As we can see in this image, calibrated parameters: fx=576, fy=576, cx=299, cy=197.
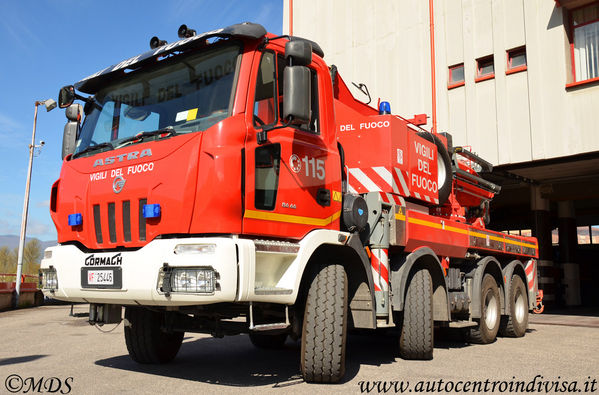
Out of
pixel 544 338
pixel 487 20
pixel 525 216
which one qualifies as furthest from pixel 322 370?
pixel 525 216

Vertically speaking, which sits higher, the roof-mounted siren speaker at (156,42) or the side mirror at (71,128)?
the roof-mounted siren speaker at (156,42)

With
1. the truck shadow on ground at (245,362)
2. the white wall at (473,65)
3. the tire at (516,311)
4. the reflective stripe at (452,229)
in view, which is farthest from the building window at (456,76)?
the truck shadow on ground at (245,362)

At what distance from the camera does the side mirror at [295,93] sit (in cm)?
450

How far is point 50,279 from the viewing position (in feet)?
17.6

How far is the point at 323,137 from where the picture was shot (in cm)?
553

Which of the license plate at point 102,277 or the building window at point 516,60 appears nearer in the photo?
the license plate at point 102,277

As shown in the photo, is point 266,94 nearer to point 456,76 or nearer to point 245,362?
point 245,362

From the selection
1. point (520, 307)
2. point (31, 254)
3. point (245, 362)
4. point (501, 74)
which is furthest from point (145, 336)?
point (31, 254)

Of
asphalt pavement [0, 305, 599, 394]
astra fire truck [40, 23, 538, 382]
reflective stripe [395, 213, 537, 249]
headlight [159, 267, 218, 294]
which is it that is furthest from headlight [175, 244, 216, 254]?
reflective stripe [395, 213, 537, 249]

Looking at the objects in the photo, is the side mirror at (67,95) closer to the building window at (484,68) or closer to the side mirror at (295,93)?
the side mirror at (295,93)

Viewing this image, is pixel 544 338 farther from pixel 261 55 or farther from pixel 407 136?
pixel 261 55

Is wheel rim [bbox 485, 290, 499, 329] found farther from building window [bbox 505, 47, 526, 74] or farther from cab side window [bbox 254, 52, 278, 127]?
building window [bbox 505, 47, 526, 74]

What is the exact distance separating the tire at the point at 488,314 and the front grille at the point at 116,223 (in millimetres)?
5394

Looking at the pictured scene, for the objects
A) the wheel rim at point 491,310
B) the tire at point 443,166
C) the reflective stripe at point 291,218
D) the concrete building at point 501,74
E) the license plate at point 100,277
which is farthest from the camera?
the concrete building at point 501,74
